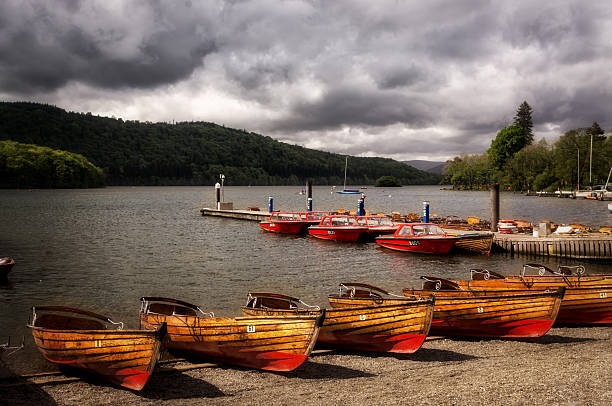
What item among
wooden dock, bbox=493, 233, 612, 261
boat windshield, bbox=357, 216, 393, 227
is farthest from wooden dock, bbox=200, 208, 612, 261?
boat windshield, bbox=357, 216, 393, 227

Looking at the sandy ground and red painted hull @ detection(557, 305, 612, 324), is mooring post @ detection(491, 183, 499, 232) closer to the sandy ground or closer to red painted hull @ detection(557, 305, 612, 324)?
red painted hull @ detection(557, 305, 612, 324)

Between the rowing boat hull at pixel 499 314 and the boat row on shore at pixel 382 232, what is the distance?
60.1ft

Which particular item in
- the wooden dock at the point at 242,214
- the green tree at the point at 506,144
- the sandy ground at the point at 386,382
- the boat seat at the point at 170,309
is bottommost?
the sandy ground at the point at 386,382

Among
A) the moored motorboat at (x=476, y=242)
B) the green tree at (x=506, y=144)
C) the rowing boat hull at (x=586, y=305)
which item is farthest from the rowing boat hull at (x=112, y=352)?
the green tree at (x=506, y=144)

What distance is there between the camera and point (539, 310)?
42.3 feet

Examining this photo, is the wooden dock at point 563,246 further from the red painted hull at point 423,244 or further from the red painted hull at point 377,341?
the red painted hull at point 377,341

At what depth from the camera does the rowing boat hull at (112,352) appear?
396 inches

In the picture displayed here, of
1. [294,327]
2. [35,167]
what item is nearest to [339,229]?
[294,327]

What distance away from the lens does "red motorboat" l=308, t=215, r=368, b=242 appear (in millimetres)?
39031

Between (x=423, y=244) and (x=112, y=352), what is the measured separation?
2525cm

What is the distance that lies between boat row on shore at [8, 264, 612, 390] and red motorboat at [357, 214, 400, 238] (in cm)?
2301

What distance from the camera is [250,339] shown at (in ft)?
36.1

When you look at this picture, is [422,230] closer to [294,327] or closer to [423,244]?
[423,244]

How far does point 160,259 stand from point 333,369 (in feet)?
77.2
